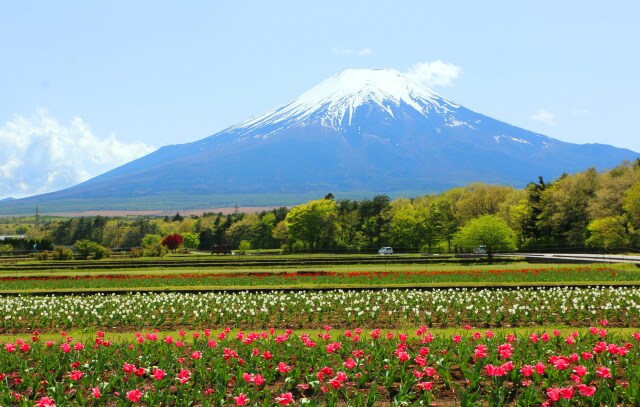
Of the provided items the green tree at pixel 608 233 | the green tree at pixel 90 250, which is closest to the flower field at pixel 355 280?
the green tree at pixel 608 233

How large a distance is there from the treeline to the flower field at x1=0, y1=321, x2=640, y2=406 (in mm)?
54690

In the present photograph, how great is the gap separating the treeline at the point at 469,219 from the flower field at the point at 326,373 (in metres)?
54.7

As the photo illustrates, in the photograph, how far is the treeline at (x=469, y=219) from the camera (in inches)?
2564

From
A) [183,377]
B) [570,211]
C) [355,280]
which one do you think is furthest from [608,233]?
[183,377]

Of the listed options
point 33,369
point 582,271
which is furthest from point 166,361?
point 582,271

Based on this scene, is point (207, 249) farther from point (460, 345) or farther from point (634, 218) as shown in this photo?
point (460, 345)

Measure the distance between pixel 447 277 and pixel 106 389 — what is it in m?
21.9

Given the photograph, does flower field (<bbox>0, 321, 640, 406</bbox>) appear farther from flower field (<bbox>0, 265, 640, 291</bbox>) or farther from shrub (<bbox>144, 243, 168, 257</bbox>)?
shrub (<bbox>144, 243, 168, 257</bbox>)

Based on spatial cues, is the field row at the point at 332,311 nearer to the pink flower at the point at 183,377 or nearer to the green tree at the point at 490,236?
the pink flower at the point at 183,377

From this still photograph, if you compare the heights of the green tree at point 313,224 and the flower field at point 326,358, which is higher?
the green tree at point 313,224

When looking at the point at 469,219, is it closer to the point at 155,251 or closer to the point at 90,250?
the point at 155,251

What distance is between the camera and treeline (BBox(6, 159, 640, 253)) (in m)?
65.1

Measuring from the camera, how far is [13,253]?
88.8 m

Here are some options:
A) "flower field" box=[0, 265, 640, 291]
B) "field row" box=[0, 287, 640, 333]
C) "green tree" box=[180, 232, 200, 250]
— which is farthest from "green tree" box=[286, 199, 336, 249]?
"field row" box=[0, 287, 640, 333]
